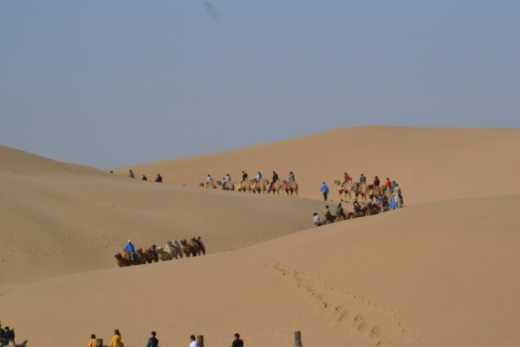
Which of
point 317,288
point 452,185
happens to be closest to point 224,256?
point 317,288

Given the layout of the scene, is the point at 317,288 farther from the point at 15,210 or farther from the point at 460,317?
the point at 15,210

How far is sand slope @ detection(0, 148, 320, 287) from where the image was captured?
108 ft

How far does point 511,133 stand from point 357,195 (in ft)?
95.0

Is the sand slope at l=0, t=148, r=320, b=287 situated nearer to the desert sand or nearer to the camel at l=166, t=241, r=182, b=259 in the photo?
the desert sand

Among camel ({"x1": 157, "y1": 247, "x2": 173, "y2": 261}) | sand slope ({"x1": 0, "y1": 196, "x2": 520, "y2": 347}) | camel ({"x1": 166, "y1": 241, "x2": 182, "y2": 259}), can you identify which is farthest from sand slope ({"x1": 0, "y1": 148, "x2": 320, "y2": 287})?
sand slope ({"x1": 0, "y1": 196, "x2": 520, "y2": 347})

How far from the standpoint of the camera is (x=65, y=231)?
3512 centimetres

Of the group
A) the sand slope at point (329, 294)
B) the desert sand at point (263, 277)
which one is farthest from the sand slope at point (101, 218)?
the sand slope at point (329, 294)

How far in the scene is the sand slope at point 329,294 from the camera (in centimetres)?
2148

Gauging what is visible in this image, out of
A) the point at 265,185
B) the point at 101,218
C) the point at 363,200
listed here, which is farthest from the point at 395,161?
the point at 101,218

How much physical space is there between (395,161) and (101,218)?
3275cm

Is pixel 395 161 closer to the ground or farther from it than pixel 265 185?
farther from it

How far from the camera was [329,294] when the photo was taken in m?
23.5

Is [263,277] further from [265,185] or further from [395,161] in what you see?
[395,161]

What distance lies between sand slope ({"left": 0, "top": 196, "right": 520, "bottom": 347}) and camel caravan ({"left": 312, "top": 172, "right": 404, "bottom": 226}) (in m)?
7.97
